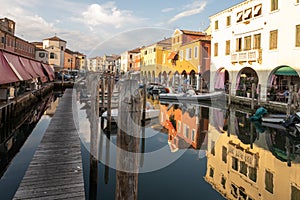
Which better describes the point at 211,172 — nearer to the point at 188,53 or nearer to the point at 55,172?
the point at 55,172

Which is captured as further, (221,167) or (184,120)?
(184,120)

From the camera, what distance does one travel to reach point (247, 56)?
2170 centimetres

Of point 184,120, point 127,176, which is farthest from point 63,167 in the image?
point 184,120

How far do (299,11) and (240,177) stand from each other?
47.0 ft

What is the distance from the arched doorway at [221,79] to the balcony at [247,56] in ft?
9.88

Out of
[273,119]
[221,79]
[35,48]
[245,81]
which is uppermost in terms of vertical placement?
[35,48]

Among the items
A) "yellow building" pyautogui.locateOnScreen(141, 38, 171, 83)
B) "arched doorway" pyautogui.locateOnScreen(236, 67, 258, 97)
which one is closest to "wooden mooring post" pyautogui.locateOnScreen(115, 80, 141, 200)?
"arched doorway" pyautogui.locateOnScreen(236, 67, 258, 97)

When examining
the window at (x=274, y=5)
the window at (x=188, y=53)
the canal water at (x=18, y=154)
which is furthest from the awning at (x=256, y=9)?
the canal water at (x=18, y=154)

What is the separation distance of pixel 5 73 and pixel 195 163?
30.2 ft

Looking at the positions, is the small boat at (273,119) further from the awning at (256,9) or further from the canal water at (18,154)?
the canal water at (18,154)

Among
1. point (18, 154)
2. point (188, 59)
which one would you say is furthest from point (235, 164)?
point (188, 59)

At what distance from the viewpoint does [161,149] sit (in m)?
10.1

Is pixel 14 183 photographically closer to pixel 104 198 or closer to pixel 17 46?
pixel 104 198

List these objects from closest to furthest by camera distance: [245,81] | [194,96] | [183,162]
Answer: [183,162], [245,81], [194,96]
